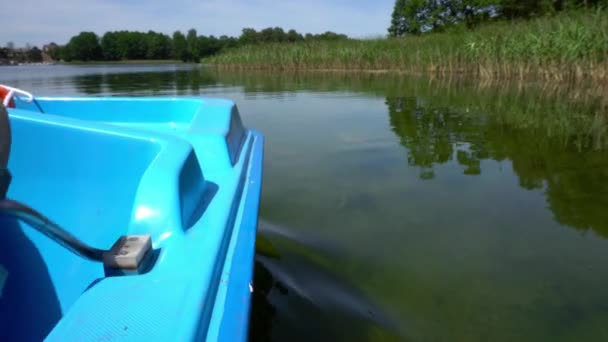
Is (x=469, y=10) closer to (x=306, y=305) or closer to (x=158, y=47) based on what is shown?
(x=306, y=305)

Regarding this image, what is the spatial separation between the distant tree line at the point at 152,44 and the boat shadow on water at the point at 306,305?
56372 mm

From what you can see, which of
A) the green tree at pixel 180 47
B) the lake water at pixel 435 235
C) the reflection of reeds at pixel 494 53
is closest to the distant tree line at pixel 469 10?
the reflection of reeds at pixel 494 53

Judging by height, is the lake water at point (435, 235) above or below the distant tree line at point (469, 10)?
below

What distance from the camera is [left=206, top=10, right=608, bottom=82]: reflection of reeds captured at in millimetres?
8609

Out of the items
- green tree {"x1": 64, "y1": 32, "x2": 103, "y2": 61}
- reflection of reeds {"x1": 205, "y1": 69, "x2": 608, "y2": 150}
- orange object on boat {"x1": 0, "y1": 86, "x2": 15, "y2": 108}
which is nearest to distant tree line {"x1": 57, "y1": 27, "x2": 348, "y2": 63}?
green tree {"x1": 64, "y1": 32, "x2": 103, "y2": 61}


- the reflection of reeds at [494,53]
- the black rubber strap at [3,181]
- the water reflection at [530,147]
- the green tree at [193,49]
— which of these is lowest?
the water reflection at [530,147]

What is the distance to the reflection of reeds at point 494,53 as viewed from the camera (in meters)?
8.61

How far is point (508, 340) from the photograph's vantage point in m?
1.56

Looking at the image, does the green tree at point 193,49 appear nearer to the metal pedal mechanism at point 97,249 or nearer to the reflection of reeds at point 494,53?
the reflection of reeds at point 494,53

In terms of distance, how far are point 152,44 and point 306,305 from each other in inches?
2711

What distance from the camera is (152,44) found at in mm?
63938

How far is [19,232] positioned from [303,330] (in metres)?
1.01

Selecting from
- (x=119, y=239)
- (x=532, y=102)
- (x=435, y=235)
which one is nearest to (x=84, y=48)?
(x=532, y=102)

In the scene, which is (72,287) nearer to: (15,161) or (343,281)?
(15,161)
